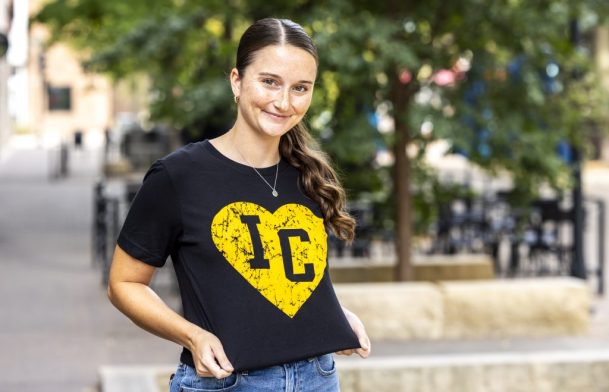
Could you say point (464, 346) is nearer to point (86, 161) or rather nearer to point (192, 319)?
point (192, 319)

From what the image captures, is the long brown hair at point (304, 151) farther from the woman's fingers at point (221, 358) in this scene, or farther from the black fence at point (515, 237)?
the black fence at point (515, 237)

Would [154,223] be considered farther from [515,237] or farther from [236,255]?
[515,237]

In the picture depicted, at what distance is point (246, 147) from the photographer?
2992mm

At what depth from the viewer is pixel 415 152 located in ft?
37.8

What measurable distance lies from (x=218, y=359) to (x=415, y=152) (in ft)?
29.1

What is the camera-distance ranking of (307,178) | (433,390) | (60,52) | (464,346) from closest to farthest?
(307,178)
(433,390)
(464,346)
(60,52)

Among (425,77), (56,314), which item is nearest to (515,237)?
(425,77)

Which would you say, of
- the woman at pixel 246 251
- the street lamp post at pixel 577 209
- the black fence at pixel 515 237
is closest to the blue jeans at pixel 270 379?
the woman at pixel 246 251

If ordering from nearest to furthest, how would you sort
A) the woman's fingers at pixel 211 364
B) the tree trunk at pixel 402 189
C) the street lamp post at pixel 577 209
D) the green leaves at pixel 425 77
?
the woman's fingers at pixel 211 364
the green leaves at pixel 425 77
the tree trunk at pixel 402 189
the street lamp post at pixel 577 209

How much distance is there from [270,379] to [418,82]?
7.86 meters

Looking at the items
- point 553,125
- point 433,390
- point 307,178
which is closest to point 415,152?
point 553,125

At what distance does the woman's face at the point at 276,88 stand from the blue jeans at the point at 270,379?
1.82 ft

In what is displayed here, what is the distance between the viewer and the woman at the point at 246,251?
2844mm

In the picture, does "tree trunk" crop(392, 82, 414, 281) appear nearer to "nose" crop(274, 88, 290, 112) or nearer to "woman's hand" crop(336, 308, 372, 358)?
"woman's hand" crop(336, 308, 372, 358)
